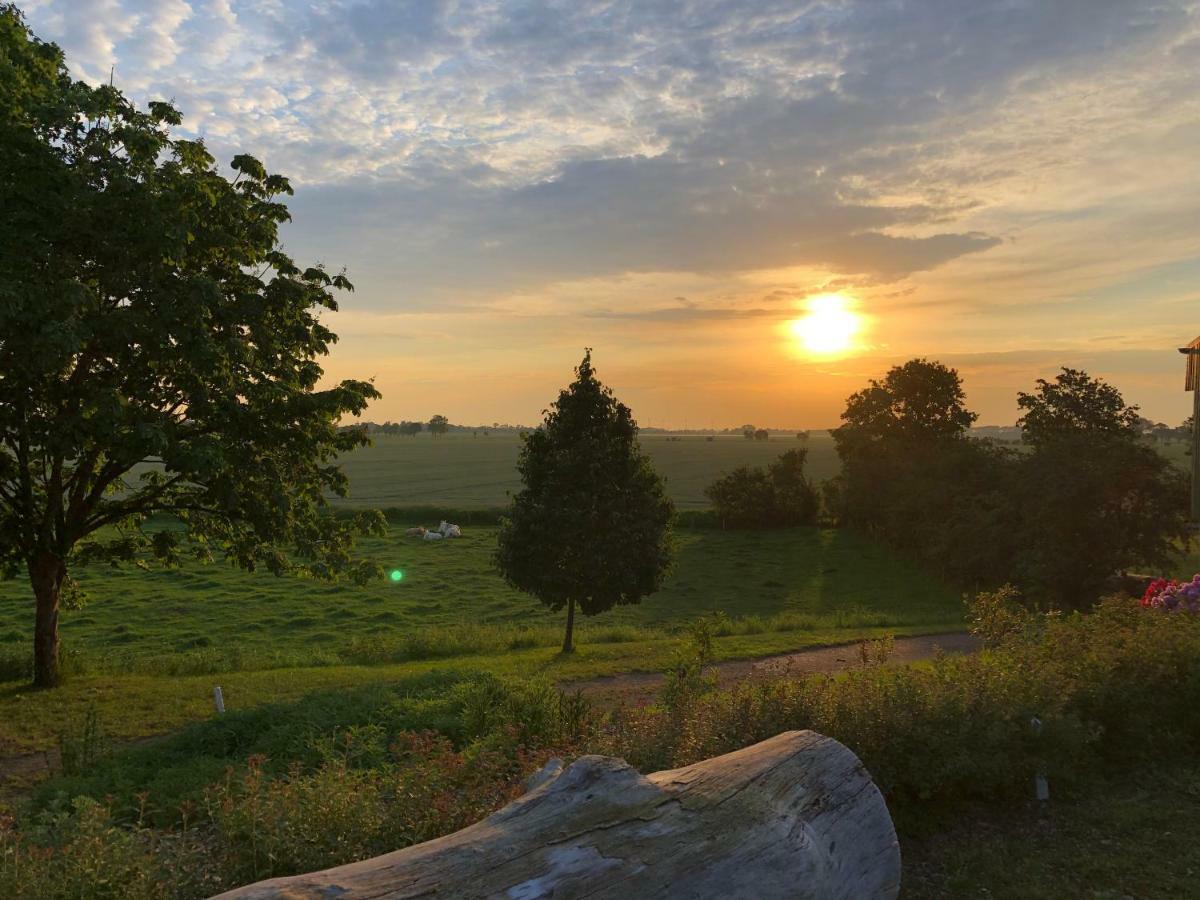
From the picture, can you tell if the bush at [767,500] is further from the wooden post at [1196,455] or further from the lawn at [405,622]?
the wooden post at [1196,455]

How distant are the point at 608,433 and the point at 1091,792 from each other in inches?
604

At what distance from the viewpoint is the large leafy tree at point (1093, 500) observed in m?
28.5

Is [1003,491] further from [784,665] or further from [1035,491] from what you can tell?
[784,665]

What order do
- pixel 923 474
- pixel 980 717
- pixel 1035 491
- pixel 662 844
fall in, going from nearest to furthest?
pixel 662 844, pixel 980 717, pixel 1035 491, pixel 923 474

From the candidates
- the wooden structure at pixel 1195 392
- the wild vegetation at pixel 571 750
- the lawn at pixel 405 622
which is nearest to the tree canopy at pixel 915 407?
the lawn at pixel 405 622

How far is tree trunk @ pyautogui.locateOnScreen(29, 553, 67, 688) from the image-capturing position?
15.5m

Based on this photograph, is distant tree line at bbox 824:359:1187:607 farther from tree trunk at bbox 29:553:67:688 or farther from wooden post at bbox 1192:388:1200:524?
tree trunk at bbox 29:553:67:688

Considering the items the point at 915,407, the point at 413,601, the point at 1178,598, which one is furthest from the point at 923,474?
the point at 1178,598

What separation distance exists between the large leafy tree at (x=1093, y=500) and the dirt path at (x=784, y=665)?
8708 mm

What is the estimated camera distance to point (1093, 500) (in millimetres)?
28922

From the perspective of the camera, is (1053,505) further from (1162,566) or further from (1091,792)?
(1091,792)

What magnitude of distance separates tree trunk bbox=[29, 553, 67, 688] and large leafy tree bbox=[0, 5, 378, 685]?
0.11 ft

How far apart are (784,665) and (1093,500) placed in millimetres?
18322

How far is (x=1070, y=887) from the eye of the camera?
6297 millimetres
